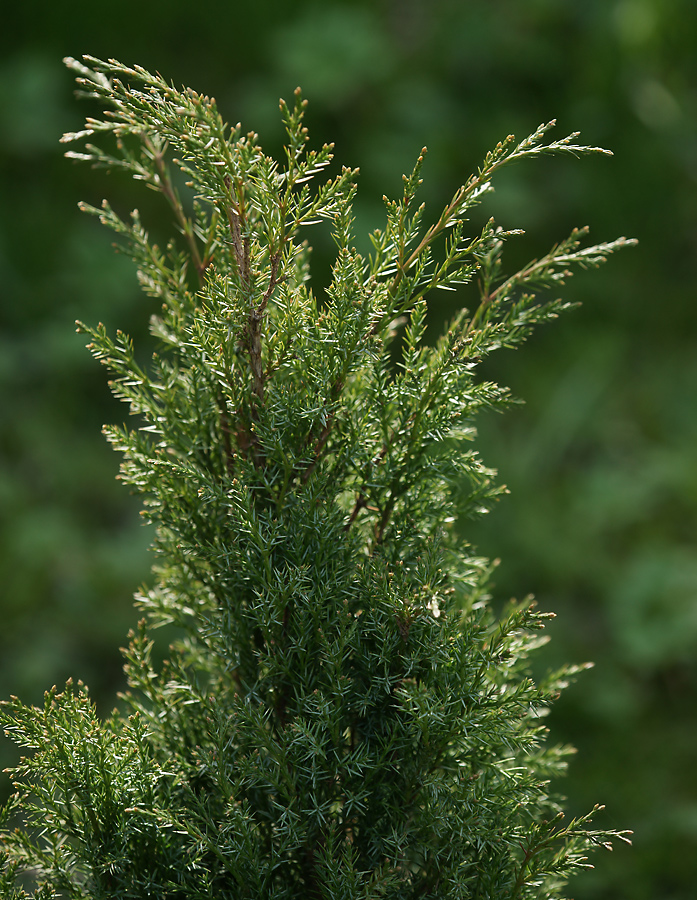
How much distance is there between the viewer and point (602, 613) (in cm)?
381

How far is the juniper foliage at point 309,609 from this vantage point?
105cm

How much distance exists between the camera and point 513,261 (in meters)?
4.99

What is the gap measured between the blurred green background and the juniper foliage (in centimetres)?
209

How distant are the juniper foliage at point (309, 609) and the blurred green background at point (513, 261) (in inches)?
82.2

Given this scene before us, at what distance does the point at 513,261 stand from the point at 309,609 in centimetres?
429

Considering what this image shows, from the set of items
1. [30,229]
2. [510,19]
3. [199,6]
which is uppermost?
[510,19]

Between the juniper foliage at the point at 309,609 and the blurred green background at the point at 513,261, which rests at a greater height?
the blurred green background at the point at 513,261

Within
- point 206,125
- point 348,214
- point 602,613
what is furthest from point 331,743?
point 602,613

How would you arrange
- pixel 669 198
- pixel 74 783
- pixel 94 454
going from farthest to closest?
pixel 669 198 < pixel 94 454 < pixel 74 783

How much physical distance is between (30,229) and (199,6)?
196cm

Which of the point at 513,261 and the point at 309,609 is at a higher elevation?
the point at 513,261

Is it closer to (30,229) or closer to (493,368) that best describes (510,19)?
(493,368)

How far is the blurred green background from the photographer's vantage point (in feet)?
11.4

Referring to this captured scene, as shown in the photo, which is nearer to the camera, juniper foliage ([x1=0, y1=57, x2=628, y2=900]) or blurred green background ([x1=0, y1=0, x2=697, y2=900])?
juniper foliage ([x1=0, y1=57, x2=628, y2=900])
